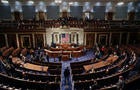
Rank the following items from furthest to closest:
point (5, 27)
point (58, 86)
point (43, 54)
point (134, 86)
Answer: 1. point (5, 27)
2. point (43, 54)
3. point (58, 86)
4. point (134, 86)

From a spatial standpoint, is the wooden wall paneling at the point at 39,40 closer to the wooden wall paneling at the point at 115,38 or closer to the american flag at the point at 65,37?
the american flag at the point at 65,37

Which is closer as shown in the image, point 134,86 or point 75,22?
point 134,86

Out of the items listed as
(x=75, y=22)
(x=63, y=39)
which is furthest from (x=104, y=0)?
(x=63, y=39)

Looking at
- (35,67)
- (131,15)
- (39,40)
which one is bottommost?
(35,67)

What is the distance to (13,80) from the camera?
1273 cm

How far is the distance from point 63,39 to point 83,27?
3521 mm

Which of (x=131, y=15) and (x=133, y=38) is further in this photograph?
(x=131, y=15)

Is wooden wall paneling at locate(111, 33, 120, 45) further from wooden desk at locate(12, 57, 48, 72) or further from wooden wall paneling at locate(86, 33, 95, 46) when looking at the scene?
wooden desk at locate(12, 57, 48, 72)

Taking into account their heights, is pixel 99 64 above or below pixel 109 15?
below

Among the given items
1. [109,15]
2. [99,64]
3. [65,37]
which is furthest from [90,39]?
[99,64]

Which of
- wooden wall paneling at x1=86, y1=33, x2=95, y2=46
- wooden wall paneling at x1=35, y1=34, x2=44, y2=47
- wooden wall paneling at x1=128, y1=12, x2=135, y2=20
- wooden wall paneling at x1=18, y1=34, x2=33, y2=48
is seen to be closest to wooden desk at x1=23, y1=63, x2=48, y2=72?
wooden wall paneling at x1=35, y1=34, x2=44, y2=47

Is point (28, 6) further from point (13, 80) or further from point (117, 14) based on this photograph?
point (13, 80)

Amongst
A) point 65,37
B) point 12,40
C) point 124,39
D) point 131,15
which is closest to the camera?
point 12,40

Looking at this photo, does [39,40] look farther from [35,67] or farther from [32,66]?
[35,67]
